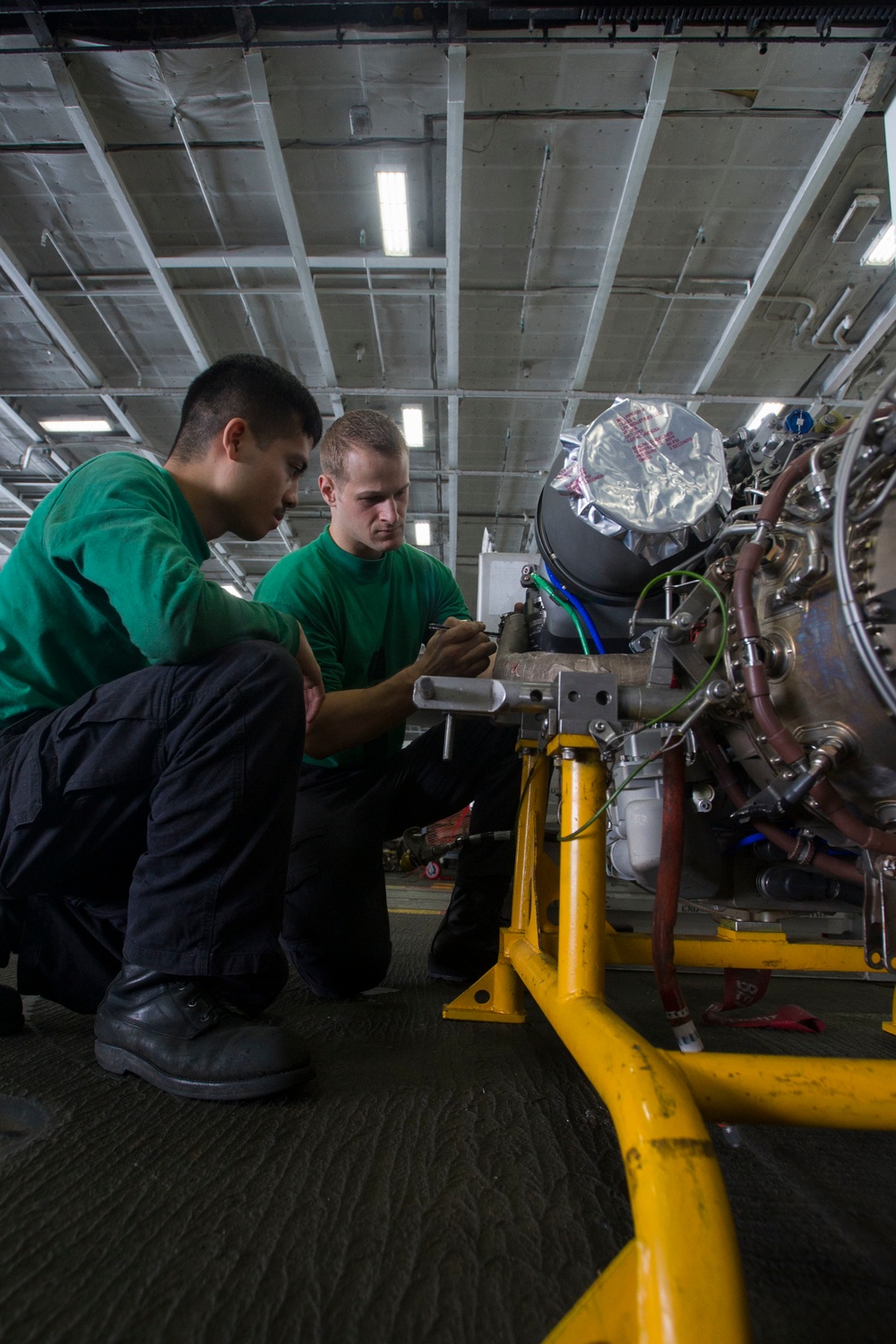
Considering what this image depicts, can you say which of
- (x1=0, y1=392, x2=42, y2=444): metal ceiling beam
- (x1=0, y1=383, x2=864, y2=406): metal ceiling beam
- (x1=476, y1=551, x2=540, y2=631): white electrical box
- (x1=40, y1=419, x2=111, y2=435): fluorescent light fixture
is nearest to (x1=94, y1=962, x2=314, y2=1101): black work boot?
(x1=476, y1=551, x2=540, y2=631): white electrical box

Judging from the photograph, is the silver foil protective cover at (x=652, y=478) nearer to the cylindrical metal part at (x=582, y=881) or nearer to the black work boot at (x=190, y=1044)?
the cylindrical metal part at (x=582, y=881)

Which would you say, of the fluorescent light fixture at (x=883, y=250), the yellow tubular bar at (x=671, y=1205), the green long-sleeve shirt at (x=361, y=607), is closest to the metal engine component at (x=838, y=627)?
the yellow tubular bar at (x=671, y=1205)

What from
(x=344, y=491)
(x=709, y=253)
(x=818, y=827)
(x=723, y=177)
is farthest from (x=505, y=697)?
(x=709, y=253)

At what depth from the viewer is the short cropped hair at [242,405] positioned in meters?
1.14

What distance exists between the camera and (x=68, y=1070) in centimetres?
82

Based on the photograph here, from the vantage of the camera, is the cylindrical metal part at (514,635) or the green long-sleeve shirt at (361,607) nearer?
the cylindrical metal part at (514,635)

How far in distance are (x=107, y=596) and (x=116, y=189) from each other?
4171 millimetres

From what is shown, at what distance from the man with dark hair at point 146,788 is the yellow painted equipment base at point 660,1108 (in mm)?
364

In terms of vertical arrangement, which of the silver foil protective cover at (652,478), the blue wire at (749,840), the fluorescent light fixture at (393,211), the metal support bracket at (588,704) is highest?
the fluorescent light fixture at (393,211)

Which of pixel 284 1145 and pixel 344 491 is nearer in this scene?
pixel 284 1145

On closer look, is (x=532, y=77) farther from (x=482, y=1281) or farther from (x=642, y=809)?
(x=482, y=1281)

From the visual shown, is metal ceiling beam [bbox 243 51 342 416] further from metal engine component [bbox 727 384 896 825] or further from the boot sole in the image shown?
the boot sole

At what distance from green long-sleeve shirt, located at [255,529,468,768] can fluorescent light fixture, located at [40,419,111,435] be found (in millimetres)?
5266

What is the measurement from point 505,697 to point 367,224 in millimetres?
4460
